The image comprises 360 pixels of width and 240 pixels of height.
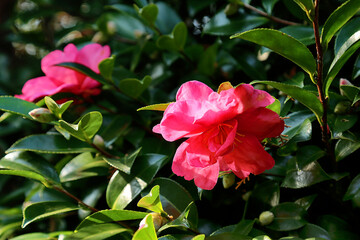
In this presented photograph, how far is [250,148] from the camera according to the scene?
609 millimetres

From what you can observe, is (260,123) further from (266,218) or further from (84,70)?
(84,70)

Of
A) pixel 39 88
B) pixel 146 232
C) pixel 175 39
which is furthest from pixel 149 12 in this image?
pixel 146 232

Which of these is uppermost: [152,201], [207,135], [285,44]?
[285,44]

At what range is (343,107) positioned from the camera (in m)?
0.74

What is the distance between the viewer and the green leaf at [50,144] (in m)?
0.83

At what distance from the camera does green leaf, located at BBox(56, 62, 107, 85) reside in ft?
2.92

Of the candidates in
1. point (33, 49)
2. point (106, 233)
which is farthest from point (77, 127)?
point (33, 49)

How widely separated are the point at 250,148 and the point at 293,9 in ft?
1.29

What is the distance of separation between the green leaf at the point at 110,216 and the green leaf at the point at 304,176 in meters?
0.27

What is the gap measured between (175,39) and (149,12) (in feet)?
0.32

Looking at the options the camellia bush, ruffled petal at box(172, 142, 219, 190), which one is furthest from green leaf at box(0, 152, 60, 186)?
ruffled petal at box(172, 142, 219, 190)

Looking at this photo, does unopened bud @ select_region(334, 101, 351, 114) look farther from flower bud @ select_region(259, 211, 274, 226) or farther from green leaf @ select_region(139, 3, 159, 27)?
green leaf @ select_region(139, 3, 159, 27)

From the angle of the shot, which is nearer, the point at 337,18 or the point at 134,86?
the point at 337,18

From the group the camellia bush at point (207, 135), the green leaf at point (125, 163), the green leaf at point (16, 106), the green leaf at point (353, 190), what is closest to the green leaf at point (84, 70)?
the camellia bush at point (207, 135)
